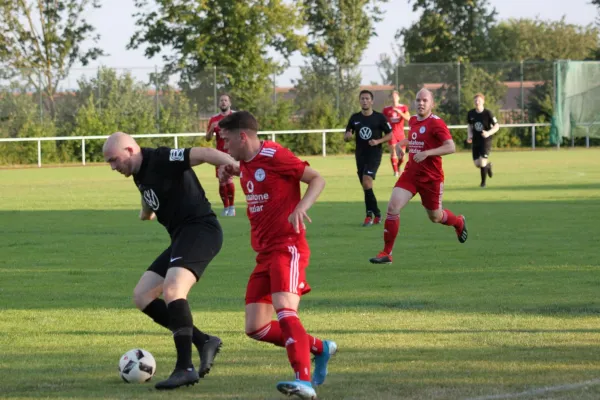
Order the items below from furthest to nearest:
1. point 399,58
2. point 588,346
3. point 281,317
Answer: point 399,58 → point 588,346 → point 281,317

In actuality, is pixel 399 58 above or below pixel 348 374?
above

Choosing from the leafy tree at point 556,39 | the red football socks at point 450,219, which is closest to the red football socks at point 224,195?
the red football socks at point 450,219

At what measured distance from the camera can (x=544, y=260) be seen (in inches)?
496

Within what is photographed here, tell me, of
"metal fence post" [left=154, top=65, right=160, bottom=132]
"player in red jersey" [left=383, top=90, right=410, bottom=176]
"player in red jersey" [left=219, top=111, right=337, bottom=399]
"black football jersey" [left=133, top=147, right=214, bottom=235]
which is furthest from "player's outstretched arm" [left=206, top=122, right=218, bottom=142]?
"metal fence post" [left=154, top=65, right=160, bottom=132]

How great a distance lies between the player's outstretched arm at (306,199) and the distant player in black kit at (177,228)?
544 mm

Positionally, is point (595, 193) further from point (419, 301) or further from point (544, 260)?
point (419, 301)

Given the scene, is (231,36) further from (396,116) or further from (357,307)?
(357,307)

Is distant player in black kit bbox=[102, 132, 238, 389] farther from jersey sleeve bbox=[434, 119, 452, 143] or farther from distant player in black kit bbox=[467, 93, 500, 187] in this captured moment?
distant player in black kit bbox=[467, 93, 500, 187]

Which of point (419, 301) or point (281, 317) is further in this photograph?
point (419, 301)

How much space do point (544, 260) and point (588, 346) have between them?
16.2 feet

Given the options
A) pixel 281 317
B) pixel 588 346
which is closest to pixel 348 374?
pixel 281 317

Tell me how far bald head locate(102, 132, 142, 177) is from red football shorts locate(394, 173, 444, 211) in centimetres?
664

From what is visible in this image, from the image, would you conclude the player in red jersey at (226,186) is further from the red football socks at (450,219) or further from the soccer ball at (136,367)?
the soccer ball at (136,367)

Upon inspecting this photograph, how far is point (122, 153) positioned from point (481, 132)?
19214mm
